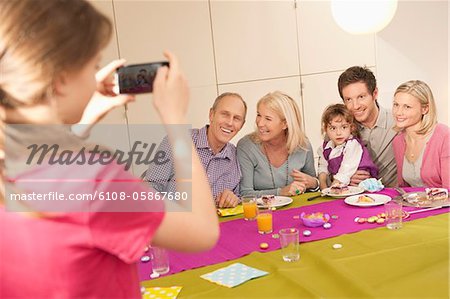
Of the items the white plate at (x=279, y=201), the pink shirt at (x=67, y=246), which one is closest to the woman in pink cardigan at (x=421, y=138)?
the white plate at (x=279, y=201)

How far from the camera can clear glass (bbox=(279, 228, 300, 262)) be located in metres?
1.51

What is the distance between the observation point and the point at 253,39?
3957mm

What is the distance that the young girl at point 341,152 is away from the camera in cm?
254

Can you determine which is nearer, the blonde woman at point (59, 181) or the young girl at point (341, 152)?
the blonde woman at point (59, 181)

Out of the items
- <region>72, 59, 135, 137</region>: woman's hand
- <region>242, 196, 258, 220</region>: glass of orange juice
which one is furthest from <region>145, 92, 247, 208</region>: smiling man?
<region>72, 59, 135, 137</region>: woman's hand

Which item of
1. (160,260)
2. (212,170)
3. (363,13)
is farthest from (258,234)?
(363,13)

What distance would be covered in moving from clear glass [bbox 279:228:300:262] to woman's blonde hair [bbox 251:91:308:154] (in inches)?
48.5

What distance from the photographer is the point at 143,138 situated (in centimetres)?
375

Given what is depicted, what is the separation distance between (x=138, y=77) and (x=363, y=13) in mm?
2684

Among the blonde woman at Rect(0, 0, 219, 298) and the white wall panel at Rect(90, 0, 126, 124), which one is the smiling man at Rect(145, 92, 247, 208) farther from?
the blonde woman at Rect(0, 0, 219, 298)

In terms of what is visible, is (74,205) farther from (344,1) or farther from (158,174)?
(344,1)

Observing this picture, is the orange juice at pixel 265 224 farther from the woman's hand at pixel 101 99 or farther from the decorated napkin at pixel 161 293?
the woman's hand at pixel 101 99

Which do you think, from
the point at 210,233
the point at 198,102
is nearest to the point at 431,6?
the point at 198,102

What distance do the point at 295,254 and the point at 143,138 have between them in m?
2.45
